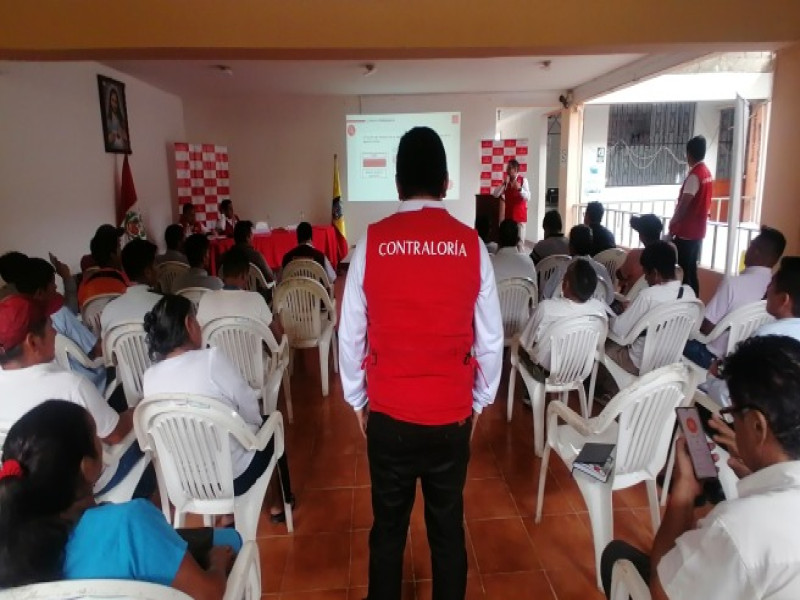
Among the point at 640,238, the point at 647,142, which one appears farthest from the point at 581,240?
the point at 647,142

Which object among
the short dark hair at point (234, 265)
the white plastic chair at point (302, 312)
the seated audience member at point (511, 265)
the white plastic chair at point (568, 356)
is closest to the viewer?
the white plastic chair at point (568, 356)

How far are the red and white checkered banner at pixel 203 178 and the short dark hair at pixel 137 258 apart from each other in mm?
4812

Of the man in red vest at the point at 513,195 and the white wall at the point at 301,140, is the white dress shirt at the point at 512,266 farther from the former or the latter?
the white wall at the point at 301,140

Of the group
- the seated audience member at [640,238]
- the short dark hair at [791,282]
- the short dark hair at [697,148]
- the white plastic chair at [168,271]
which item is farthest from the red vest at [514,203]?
the short dark hair at [791,282]

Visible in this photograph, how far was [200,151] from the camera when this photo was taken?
319 inches

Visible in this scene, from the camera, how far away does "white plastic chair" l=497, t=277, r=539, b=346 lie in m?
3.52

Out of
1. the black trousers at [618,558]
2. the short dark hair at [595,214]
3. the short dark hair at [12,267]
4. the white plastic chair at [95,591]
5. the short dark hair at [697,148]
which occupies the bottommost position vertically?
the black trousers at [618,558]

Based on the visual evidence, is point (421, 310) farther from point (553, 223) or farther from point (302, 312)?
point (553, 223)

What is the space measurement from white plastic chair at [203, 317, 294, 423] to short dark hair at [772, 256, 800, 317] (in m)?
2.23

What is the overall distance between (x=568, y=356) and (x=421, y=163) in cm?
159

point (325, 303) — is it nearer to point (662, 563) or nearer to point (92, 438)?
point (92, 438)

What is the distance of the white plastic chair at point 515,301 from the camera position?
352 centimetres

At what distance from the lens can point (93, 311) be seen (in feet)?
10.4

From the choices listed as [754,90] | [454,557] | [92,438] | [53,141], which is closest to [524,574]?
[454,557]
